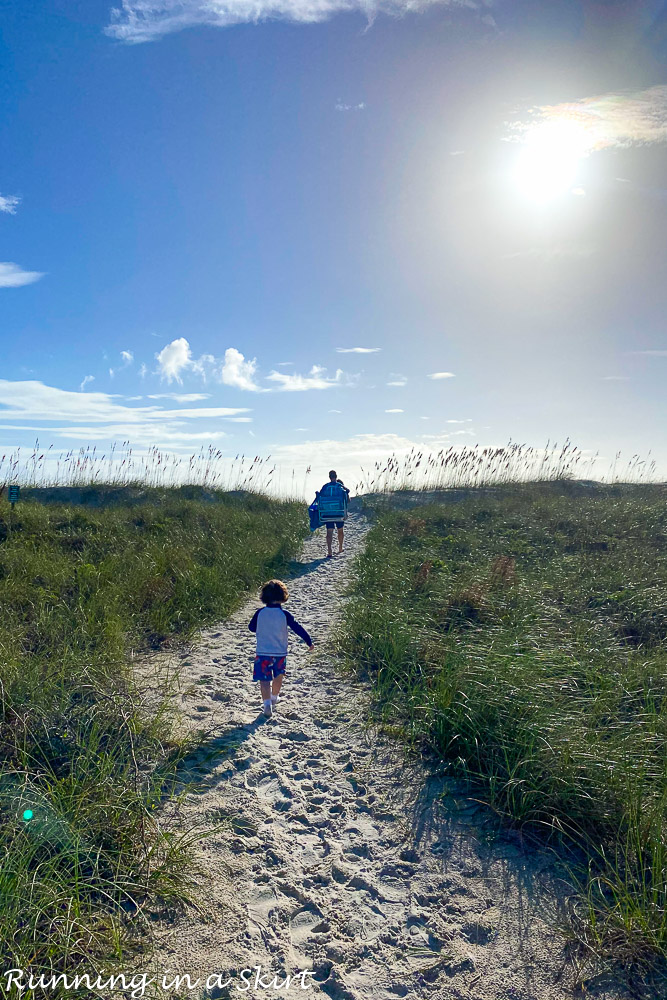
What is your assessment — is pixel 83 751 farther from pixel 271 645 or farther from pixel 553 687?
pixel 553 687

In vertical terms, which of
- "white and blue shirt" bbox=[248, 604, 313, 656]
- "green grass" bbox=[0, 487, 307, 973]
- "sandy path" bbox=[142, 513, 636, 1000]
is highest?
→ "white and blue shirt" bbox=[248, 604, 313, 656]

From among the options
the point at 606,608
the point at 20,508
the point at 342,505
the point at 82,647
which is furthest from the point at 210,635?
the point at 20,508

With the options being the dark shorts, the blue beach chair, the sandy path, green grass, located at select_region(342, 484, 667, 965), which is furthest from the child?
the blue beach chair

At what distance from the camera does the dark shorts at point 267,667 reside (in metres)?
5.16

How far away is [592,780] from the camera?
3443 millimetres

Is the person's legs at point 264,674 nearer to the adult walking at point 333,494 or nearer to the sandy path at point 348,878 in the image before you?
the sandy path at point 348,878

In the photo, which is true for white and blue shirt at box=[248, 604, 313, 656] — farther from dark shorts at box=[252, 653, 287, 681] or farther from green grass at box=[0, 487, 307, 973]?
green grass at box=[0, 487, 307, 973]

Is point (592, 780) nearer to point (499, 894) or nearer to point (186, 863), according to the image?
point (499, 894)

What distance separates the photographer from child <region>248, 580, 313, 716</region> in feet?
17.0

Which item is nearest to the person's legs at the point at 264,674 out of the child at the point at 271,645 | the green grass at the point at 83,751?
the child at the point at 271,645

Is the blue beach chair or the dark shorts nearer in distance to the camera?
the dark shorts

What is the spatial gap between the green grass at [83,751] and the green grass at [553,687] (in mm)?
2058

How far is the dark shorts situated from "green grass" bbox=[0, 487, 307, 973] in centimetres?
104

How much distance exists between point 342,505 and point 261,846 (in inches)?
365
